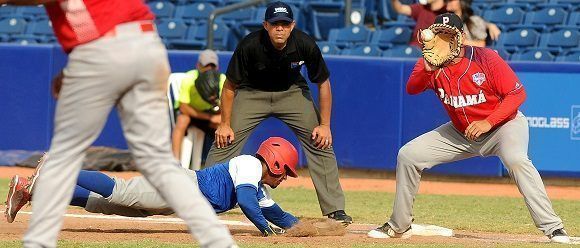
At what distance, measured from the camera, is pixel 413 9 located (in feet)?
48.7

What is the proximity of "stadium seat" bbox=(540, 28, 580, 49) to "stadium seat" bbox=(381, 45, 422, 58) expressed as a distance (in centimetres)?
189

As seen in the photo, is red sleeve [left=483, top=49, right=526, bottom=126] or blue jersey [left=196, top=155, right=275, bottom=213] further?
red sleeve [left=483, top=49, right=526, bottom=126]

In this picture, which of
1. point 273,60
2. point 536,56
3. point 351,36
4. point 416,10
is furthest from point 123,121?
point 351,36

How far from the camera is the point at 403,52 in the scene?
15.6 meters

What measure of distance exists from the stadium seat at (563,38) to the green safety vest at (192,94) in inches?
184

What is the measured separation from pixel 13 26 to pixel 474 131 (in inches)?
496

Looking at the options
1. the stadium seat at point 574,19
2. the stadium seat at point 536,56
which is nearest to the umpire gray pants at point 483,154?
the stadium seat at point 536,56

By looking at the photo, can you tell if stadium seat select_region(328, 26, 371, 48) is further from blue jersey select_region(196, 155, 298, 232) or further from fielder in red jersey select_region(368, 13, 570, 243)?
blue jersey select_region(196, 155, 298, 232)

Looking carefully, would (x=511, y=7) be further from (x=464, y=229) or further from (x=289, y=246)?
(x=289, y=246)

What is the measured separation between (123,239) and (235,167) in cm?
88

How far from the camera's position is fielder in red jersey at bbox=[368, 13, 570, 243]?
314 inches

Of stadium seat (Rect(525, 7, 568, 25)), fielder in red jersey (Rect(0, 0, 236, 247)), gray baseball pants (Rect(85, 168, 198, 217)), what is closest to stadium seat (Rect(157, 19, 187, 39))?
stadium seat (Rect(525, 7, 568, 25))

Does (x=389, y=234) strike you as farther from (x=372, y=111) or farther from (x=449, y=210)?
(x=372, y=111)

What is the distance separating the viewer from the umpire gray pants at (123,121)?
16.4ft
